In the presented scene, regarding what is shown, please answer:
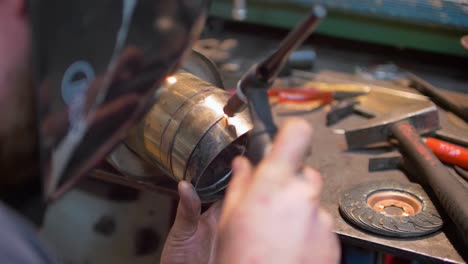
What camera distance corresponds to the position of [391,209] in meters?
0.83

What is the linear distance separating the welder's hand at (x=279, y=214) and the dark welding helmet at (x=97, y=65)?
0.42 feet

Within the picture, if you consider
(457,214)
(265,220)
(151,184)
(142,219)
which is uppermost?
(265,220)

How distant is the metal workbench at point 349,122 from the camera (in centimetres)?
75

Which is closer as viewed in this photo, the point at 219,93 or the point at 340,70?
the point at 219,93

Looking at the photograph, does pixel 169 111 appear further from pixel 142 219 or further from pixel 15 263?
pixel 142 219

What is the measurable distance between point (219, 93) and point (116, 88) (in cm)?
26

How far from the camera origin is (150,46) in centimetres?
50

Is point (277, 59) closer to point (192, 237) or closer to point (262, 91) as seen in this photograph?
point (262, 91)

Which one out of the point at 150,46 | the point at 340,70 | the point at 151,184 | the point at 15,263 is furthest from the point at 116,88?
the point at 340,70

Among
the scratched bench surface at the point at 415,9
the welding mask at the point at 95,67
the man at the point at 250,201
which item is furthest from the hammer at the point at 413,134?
the welding mask at the point at 95,67

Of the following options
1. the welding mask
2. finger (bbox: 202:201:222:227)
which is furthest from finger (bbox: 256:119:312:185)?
finger (bbox: 202:201:222:227)

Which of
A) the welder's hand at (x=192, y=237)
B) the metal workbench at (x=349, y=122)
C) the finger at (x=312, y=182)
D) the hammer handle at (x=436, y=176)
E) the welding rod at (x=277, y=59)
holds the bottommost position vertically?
the welder's hand at (x=192, y=237)

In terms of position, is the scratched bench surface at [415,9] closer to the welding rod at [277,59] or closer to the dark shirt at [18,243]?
the welding rod at [277,59]

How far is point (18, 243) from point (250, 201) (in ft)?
0.63
